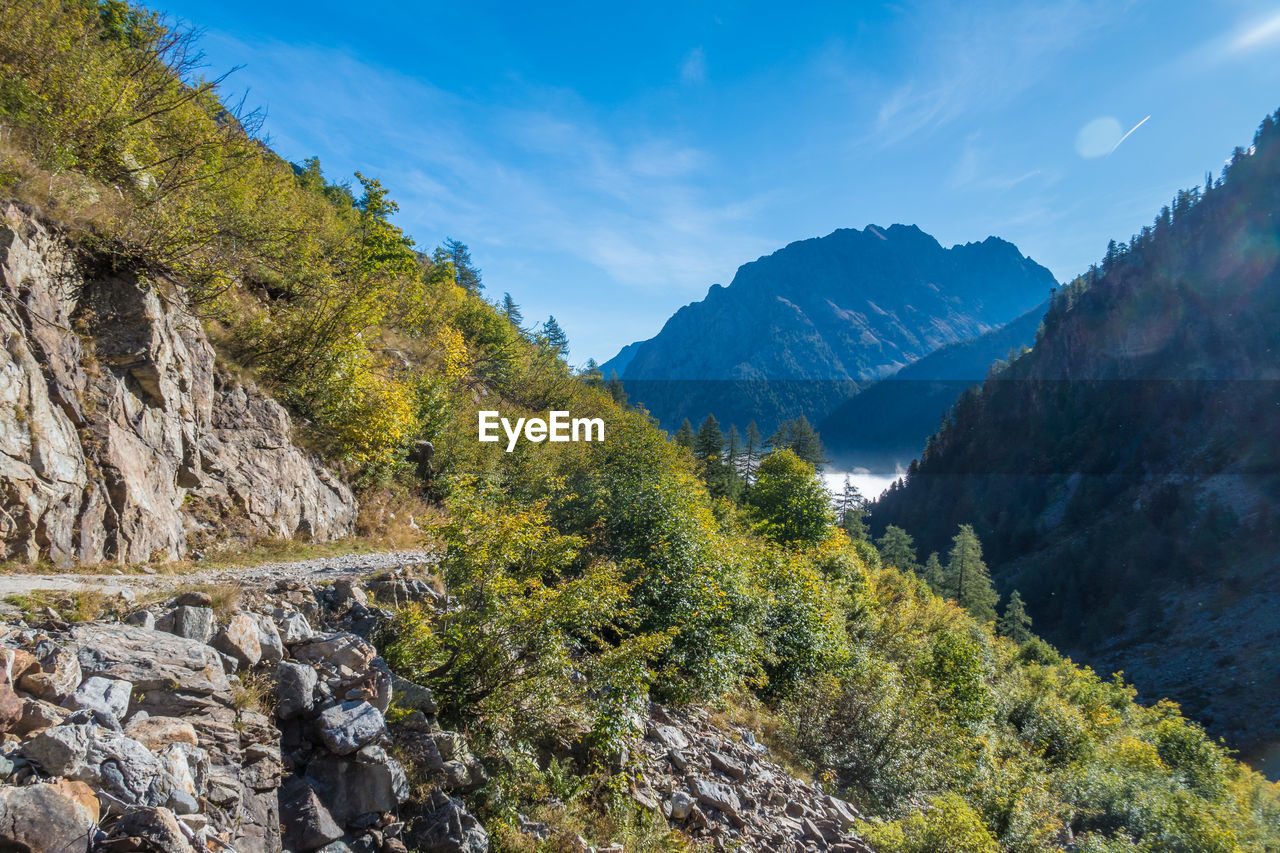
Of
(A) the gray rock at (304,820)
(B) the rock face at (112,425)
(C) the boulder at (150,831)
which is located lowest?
(A) the gray rock at (304,820)

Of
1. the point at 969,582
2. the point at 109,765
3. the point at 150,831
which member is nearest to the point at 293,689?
the point at 109,765

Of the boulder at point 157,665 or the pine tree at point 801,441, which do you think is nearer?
the boulder at point 157,665

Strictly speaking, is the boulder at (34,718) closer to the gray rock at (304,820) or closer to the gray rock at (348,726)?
the gray rock at (304,820)

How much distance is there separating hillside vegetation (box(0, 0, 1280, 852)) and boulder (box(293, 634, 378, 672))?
959mm

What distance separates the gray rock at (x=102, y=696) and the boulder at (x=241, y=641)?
1059 mm

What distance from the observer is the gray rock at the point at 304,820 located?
4.81m

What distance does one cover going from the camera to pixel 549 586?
34.9ft

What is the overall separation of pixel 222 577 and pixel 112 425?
3124mm

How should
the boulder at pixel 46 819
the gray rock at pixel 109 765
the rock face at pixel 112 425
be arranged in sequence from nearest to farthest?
the boulder at pixel 46 819 < the gray rock at pixel 109 765 < the rock face at pixel 112 425

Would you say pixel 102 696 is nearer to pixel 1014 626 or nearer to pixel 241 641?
pixel 241 641

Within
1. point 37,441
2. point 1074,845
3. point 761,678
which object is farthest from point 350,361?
point 1074,845

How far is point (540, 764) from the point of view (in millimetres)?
7773

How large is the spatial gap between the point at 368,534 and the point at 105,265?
8.60 metres

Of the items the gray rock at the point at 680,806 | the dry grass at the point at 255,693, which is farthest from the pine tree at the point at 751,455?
the dry grass at the point at 255,693
